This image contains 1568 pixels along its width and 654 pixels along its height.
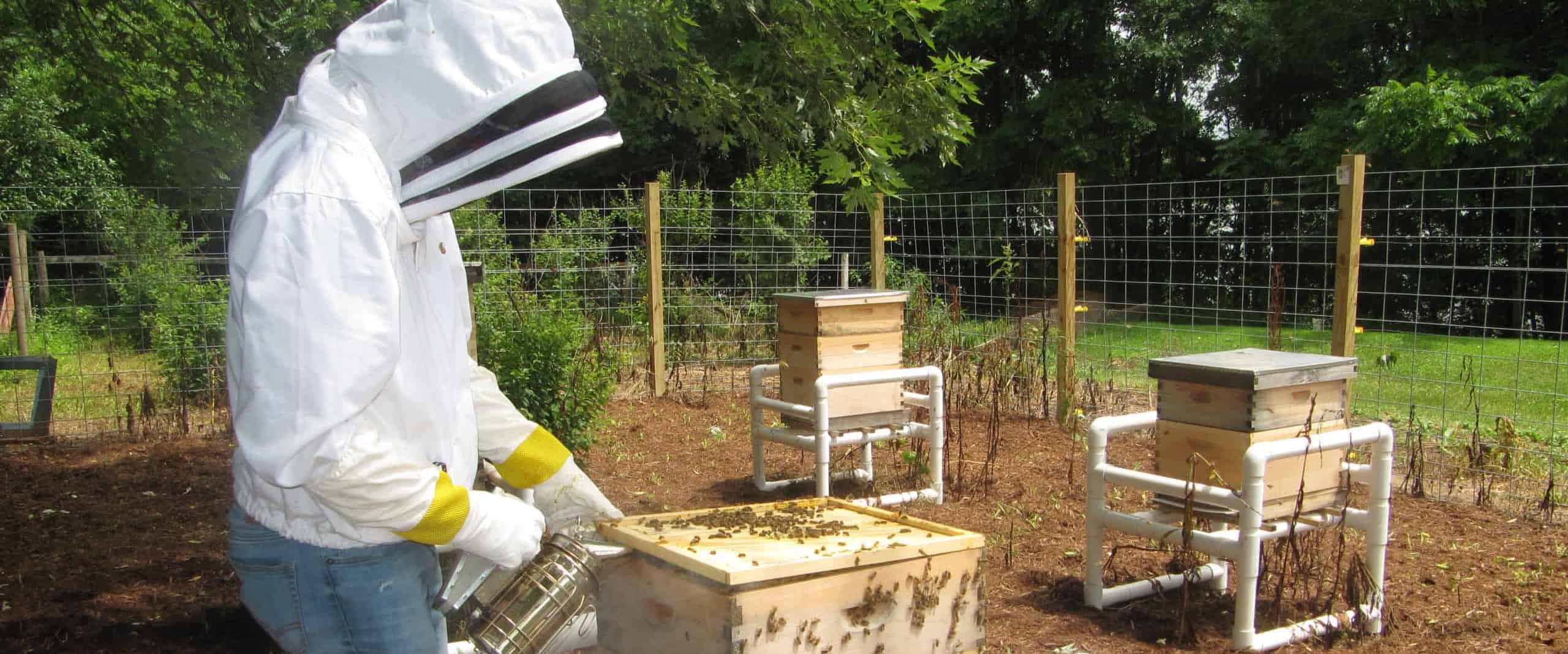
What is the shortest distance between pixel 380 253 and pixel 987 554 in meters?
3.62

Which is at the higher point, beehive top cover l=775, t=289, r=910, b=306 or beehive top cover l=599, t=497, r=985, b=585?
beehive top cover l=775, t=289, r=910, b=306

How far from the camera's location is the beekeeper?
163 centimetres

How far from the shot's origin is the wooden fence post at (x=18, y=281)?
25.8 ft

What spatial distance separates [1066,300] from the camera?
7668 millimetres

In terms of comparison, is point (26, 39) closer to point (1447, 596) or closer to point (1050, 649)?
point (1050, 649)

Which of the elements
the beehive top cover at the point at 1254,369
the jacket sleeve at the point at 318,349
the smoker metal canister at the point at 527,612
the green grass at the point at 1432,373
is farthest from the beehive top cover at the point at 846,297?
the jacket sleeve at the point at 318,349

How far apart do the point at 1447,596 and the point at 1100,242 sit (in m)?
16.6

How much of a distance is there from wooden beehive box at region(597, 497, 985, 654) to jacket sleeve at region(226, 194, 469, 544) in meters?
0.93

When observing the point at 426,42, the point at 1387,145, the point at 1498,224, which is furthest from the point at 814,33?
the point at 1498,224

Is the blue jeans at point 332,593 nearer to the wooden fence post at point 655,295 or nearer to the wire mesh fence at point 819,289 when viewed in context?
the wire mesh fence at point 819,289

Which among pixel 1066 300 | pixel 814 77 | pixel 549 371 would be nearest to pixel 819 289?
pixel 549 371

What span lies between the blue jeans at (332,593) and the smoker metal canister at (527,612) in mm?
204

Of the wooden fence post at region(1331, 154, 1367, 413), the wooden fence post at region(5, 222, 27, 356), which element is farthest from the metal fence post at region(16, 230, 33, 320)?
the wooden fence post at region(1331, 154, 1367, 413)

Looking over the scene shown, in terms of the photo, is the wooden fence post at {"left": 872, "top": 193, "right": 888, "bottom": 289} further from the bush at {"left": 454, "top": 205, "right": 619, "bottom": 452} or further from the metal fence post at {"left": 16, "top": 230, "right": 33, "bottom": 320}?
the metal fence post at {"left": 16, "top": 230, "right": 33, "bottom": 320}
